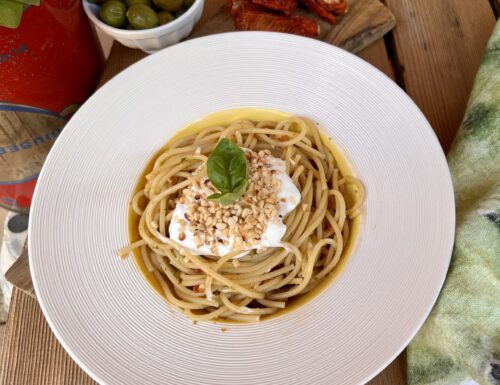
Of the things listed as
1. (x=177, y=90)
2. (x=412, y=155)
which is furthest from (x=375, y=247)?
(x=177, y=90)

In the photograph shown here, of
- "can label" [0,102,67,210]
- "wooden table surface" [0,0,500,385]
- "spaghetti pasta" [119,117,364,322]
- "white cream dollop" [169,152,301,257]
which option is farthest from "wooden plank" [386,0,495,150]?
"can label" [0,102,67,210]

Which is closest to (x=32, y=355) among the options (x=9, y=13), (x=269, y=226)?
(x=269, y=226)

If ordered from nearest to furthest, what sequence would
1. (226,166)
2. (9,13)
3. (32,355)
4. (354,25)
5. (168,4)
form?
(9,13), (226,166), (32,355), (168,4), (354,25)

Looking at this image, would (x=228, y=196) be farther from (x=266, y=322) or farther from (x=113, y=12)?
(x=113, y=12)

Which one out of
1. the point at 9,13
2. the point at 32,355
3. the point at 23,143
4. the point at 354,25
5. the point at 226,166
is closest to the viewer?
the point at 9,13

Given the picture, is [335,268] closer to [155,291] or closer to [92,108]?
[155,291]

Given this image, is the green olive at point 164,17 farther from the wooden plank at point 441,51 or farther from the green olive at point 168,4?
the wooden plank at point 441,51
